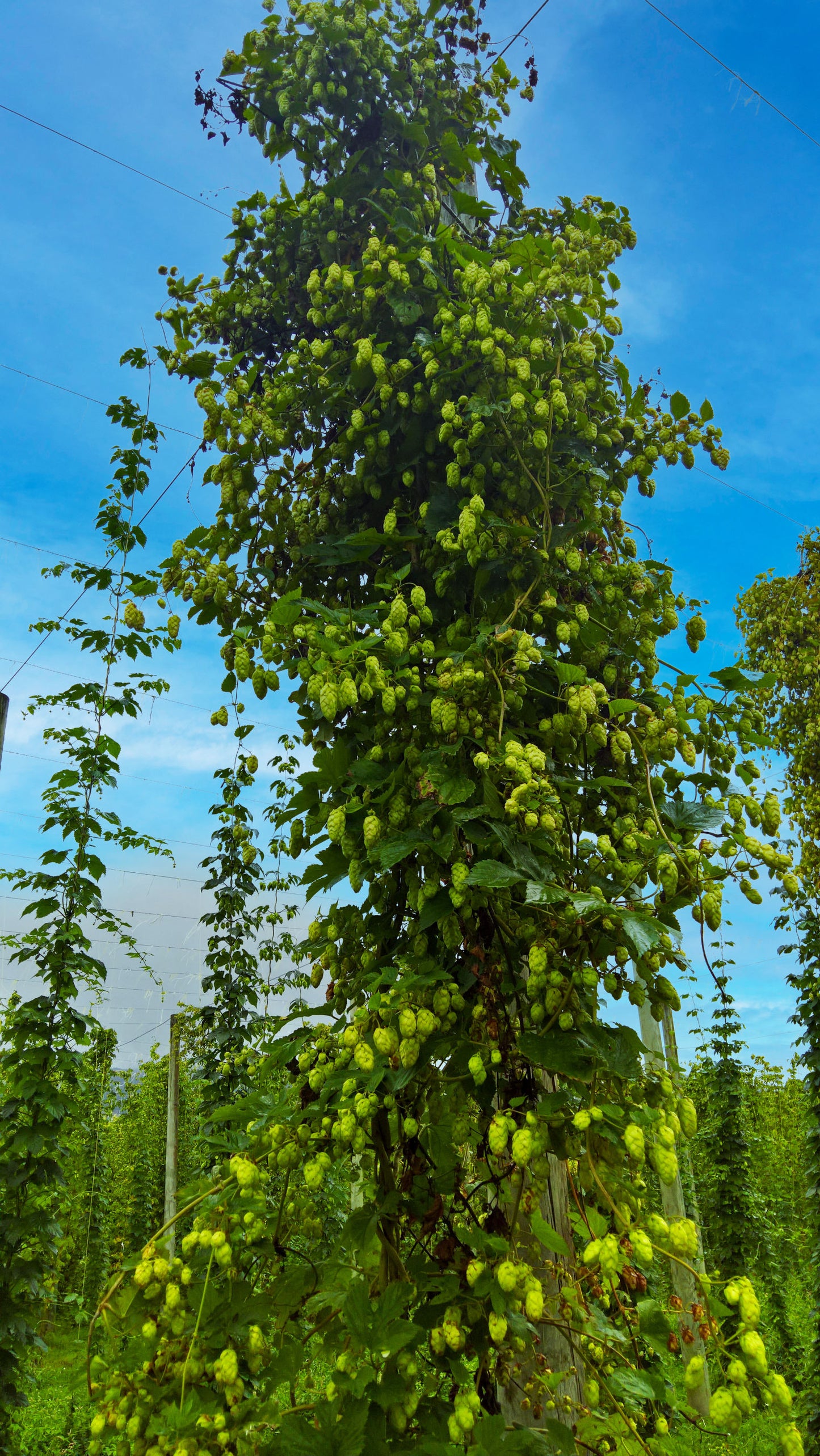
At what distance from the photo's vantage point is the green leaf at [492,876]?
3.60 feet

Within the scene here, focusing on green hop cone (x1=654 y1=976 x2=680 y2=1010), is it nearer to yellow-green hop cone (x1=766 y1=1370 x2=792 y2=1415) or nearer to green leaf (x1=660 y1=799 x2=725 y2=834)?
green leaf (x1=660 y1=799 x2=725 y2=834)

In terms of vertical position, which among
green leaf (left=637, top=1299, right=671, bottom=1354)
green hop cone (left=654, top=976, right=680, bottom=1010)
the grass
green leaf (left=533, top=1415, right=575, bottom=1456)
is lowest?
the grass

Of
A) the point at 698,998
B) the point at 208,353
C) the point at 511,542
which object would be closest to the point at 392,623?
the point at 511,542

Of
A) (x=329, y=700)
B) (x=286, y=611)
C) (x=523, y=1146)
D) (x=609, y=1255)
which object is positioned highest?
(x=286, y=611)

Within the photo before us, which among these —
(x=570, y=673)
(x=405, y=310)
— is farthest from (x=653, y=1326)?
(x=405, y=310)

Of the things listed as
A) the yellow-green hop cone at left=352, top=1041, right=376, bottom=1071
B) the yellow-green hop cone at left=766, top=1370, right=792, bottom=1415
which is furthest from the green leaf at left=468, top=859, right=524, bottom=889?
the yellow-green hop cone at left=766, top=1370, right=792, bottom=1415

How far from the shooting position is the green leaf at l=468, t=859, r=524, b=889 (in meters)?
1.10

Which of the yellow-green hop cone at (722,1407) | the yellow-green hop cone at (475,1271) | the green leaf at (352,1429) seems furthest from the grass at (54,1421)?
the yellow-green hop cone at (722,1407)

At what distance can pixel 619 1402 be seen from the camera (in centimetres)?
117

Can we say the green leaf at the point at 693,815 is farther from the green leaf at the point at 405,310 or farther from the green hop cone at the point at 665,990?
the green leaf at the point at 405,310

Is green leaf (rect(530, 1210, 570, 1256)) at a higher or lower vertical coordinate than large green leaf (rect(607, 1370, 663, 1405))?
higher

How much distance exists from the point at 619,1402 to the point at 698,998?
528 centimetres

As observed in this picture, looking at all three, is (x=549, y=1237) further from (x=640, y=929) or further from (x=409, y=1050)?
(x=640, y=929)

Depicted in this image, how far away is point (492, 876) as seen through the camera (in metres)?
1.12
